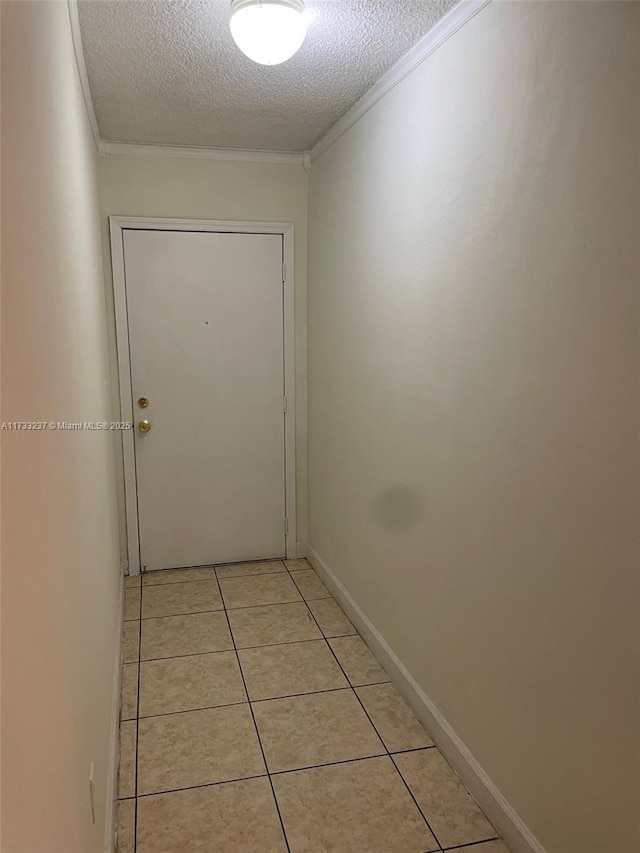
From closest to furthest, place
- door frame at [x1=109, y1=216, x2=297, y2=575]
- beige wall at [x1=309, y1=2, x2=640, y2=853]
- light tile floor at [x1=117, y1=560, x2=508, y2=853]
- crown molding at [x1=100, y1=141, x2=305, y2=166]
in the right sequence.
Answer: beige wall at [x1=309, y1=2, x2=640, y2=853] → light tile floor at [x1=117, y1=560, x2=508, y2=853] → crown molding at [x1=100, y1=141, x2=305, y2=166] → door frame at [x1=109, y1=216, x2=297, y2=575]

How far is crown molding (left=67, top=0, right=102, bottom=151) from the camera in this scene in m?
1.87

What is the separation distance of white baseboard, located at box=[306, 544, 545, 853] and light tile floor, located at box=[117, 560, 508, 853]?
0.12 ft

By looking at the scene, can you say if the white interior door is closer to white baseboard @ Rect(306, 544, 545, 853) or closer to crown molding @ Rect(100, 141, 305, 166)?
crown molding @ Rect(100, 141, 305, 166)

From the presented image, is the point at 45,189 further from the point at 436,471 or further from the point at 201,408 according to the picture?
the point at 201,408

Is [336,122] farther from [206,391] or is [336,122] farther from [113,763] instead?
[113,763]

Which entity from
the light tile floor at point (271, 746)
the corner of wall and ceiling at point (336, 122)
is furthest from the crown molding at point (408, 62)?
the light tile floor at point (271, 746)

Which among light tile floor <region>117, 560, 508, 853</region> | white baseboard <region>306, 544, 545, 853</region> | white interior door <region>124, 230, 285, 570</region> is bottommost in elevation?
light tile floor <region>117, 560, 508, 853</region>

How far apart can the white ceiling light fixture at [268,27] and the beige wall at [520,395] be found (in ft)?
1.62

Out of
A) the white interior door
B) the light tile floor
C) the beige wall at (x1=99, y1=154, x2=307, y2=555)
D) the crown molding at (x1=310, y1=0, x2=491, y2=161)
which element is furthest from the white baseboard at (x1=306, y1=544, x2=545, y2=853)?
the crown molding at (x1=310, y1=0, x2=491, y2=161)

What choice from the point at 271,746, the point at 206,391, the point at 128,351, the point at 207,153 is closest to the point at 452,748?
the point at 271,746

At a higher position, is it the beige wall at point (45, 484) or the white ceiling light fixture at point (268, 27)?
the white ceiling light fixture at point (268, 27)

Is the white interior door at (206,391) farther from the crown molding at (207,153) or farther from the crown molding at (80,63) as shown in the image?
the crown molding at (80,63)

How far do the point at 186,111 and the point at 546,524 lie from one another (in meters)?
2.47

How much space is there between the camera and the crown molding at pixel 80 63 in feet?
6.12
